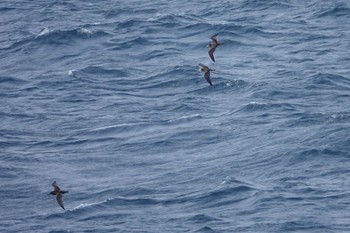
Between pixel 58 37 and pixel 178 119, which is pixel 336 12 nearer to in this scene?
pixel 58 37

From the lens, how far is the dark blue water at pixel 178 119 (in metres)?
53.8

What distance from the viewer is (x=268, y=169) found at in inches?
2237

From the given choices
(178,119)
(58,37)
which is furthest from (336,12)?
(178,119)

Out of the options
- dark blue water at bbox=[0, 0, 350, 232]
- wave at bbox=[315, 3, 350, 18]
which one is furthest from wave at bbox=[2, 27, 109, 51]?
wave at bbox=[315, 3, 350, 18]

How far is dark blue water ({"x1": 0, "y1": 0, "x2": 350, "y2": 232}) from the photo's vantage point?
53844 mm

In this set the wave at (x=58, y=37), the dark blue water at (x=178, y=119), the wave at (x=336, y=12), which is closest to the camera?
the dark blue water at (x=178, y=119)

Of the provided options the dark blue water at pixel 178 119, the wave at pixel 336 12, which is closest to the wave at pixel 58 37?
the dark blue water at pixel 178 119

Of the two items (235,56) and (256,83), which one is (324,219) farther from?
(235,56)

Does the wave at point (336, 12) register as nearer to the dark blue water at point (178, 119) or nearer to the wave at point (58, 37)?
the dark blue water at point (178, 119)

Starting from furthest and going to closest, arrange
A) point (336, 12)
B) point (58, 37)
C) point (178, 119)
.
Answer: point (336, 12)
point (58, 37)
point (178, 119)

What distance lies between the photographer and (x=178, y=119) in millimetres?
64438

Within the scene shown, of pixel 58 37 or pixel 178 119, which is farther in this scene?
pixel 58 37

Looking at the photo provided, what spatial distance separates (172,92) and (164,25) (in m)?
15.1

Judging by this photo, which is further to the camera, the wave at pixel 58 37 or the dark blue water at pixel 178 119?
the wave at pixel 58 37
